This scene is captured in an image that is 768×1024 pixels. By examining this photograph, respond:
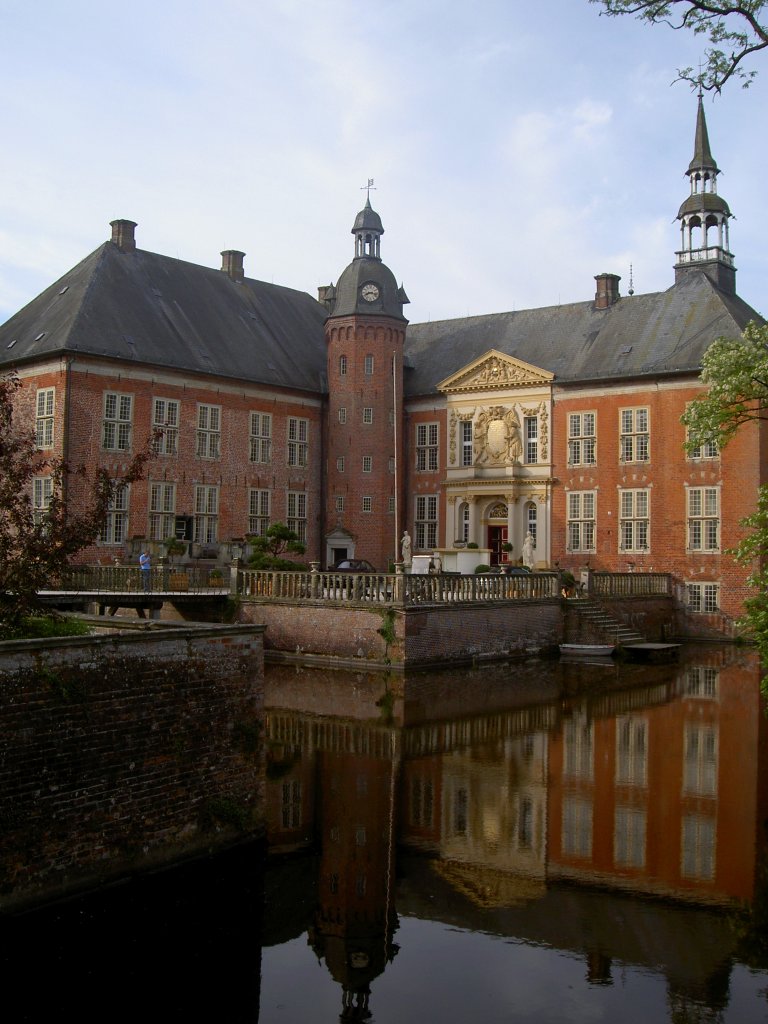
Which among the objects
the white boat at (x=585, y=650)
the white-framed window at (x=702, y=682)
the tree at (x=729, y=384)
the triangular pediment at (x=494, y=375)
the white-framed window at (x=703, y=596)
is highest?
the triangular pediment at (x=494, y=375)

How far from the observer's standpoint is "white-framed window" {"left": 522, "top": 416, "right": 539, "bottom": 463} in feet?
136

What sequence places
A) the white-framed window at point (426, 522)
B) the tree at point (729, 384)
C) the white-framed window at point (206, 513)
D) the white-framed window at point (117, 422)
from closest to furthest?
the tree at point (729, 384), the white-framed window at point (117, 422), the white-framed window at point (206, 513), the white-framed window at point (426, 522)

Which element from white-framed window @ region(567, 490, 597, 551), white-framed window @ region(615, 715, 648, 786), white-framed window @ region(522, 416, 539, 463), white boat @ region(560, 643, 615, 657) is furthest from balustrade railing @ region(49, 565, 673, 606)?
white-framed window @ region(522, 416, 539, 463)

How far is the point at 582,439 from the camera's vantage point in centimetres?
4031

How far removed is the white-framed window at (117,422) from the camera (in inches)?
1378

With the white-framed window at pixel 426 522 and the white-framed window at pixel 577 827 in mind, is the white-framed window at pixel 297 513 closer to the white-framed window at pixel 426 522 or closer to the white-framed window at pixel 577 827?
the white-framed window at pixel 426 522

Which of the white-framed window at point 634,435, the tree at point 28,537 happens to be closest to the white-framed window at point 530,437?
the white-framed window at point 634,435

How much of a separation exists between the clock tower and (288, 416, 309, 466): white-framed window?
39.8 inches

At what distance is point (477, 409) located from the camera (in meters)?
42.8

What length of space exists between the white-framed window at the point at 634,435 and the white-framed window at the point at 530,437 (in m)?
3.62

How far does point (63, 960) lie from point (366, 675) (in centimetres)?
1622

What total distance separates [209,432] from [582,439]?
47.0 ft

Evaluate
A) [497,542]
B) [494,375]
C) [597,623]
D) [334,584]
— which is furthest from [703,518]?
[334,584]

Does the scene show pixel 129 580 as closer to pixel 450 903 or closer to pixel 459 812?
pixel 459 812
